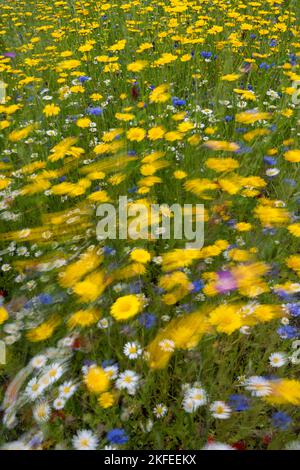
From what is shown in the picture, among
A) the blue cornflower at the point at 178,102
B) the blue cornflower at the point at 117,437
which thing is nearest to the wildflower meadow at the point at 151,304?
the blue cornflower at the point at 117,437

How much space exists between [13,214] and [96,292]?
869mm

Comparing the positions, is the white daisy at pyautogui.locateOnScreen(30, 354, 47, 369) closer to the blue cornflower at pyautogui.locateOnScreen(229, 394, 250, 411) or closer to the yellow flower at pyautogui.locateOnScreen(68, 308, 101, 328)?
the yellow flower at pyautogui.locateOnScreen(68, 308, 101, 328)

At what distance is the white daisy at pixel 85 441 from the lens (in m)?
1.12

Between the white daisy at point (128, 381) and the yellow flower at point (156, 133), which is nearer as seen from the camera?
the white daisy at point (128, 381)

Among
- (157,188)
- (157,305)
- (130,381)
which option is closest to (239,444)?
(130,381)

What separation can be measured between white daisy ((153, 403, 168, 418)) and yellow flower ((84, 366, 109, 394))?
0.21 m

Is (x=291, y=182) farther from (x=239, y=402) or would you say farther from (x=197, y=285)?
(x=239, y=402)

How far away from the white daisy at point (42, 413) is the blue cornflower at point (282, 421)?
0.63 m

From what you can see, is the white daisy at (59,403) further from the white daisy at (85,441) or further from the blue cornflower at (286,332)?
the blue cornflower at (286,332)

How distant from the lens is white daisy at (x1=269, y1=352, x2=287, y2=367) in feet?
4.34

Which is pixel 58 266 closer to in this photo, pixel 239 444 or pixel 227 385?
pixel 227 385

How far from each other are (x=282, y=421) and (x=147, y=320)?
494 mm

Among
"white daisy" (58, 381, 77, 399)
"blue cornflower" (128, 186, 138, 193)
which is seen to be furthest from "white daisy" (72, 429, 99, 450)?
"blue cornflower" (128, 186, 138, 193)

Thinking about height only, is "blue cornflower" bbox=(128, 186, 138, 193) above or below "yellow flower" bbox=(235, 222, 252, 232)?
above
